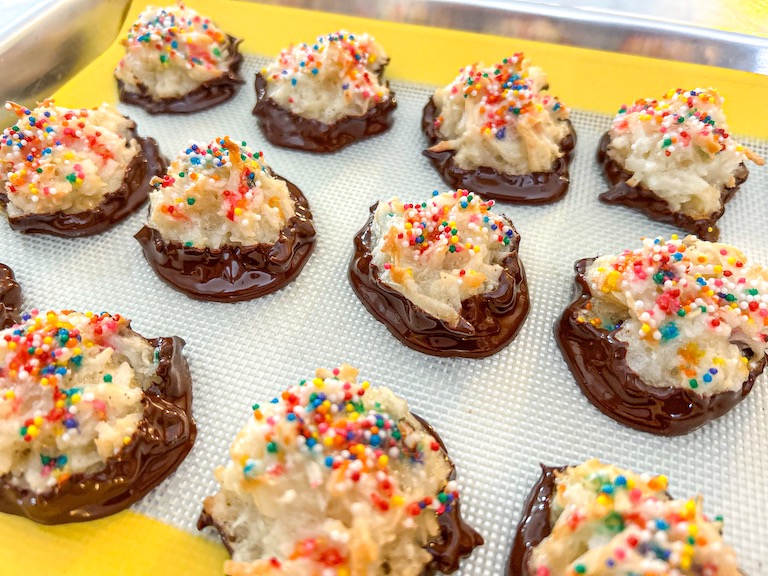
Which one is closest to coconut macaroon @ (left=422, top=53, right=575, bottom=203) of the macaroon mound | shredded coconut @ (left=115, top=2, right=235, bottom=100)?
shredded coconut @ (left=115, top=2, right=235, bottom=100)

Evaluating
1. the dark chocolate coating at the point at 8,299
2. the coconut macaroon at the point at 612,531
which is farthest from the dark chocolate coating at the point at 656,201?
the dark chocolate coating at the point at 8,299

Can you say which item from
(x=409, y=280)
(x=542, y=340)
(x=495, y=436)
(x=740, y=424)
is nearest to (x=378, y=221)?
(x=409, y=280)

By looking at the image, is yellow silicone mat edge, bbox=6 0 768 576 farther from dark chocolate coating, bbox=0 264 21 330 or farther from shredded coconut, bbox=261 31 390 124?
dark chocolate coating, bbox=0 264 21 330

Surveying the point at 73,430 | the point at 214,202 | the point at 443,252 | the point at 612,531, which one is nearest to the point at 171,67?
the point at 214,202

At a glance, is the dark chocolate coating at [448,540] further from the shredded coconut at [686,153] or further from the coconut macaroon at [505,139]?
the shredded coconut at [686,153]

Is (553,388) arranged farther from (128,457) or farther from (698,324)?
(128,457)

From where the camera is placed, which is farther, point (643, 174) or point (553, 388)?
point (643, 174)
